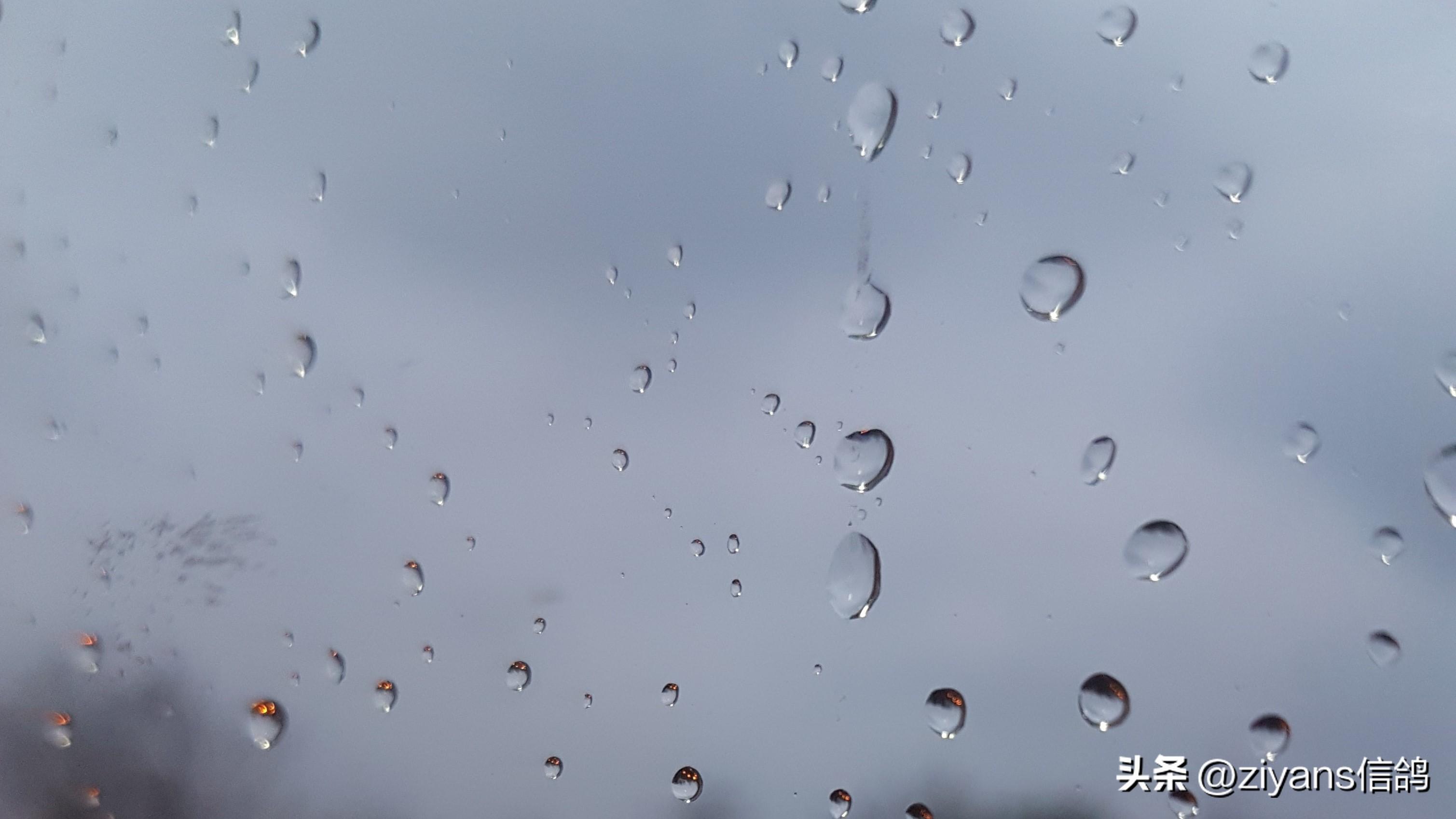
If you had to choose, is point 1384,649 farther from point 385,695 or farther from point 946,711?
point 385,695

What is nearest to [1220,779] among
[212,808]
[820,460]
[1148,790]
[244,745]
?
[1148,790]

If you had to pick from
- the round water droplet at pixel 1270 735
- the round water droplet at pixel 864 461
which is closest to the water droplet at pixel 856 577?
the round water droplet at pixel 864 461

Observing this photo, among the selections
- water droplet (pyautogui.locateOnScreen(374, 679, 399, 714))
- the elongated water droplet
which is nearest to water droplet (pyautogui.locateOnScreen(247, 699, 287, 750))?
water droplet (pyautogui.locateOnScreen(374, 679, 399, 714))

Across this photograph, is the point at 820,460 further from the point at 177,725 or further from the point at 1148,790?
the point at 177,725

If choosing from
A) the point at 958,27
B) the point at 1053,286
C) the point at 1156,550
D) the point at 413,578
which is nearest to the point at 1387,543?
the point at 1156,550

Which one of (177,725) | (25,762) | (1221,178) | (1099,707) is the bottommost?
(25,762)

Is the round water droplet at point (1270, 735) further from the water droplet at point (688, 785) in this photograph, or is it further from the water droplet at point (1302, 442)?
the water droplet at point (688, 785)

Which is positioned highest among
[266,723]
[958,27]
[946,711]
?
[958,27]
